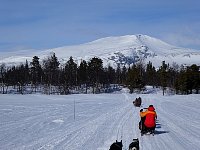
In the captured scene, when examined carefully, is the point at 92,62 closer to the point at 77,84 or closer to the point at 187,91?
the point at 77,84

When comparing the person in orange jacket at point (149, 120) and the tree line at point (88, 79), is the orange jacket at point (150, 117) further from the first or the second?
the tree line at point (88, 79)

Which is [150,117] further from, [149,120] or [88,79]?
[88,79]

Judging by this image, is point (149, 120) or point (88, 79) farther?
point (88, 79)

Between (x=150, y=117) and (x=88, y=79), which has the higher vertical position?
(x=88, y=79)

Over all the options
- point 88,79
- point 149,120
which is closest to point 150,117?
point 149,120

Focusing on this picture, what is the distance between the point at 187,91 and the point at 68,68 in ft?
121

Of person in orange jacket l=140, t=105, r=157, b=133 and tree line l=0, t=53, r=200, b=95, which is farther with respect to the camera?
tree line l=0, t=53, r=200, b=95

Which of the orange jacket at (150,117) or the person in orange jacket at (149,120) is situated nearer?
the person in orange jacket at (149,120)

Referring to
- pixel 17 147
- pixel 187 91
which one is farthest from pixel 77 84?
pixel 17 147

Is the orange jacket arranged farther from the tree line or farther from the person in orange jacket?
the tree line

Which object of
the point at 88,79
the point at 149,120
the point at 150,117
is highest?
the point at 88,79

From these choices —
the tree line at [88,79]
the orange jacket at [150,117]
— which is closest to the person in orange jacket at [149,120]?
the orange jacket at [150,117]

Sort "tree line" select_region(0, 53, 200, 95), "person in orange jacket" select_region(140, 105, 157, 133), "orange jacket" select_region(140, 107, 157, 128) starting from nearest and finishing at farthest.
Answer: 1. "person in orange jacket" select_region(140, 105, 157, 133)
2. "orange jacket" select_region(140, 107, 157, 128)
3. "tree line" select_region(0, 53, 200, 95)

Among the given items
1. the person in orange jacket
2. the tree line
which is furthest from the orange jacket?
the tree line
